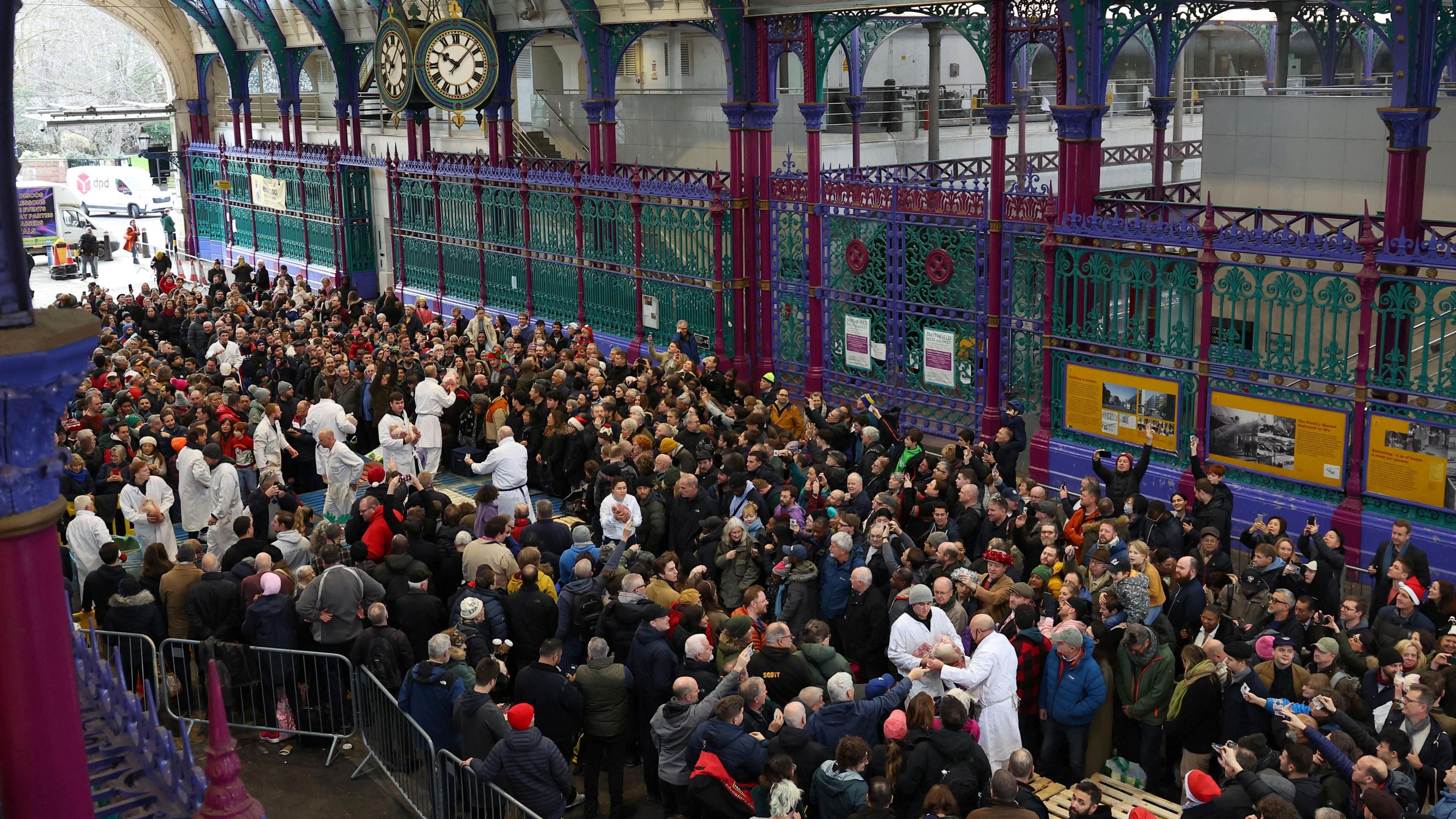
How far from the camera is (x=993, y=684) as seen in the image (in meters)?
9.66

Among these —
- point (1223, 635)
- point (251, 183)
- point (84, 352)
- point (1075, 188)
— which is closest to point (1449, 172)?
point (1075, 188)

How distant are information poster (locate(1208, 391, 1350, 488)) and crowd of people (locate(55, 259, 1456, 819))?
444mm

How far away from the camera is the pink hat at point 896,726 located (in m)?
8.81

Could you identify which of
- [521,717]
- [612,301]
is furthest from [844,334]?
[521,717]

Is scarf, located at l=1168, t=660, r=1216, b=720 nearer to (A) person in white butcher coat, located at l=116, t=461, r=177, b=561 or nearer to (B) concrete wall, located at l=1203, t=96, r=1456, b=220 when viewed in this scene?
(A) person in white butcher coat, located at l=116, t=461, r=177, b=561

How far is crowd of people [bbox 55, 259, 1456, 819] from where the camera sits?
28.7ft

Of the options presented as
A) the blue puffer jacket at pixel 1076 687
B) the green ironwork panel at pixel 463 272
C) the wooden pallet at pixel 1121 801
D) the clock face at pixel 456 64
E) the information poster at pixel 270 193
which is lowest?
the wooden pallet at pixel 1121 801

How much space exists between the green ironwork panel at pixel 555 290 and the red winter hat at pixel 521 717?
1588 centimetres

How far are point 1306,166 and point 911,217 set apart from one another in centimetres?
547

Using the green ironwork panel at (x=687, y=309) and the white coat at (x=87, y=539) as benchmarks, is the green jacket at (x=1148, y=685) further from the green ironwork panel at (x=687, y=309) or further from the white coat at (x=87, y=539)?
the green ironwork panel at (x=687, y=309)

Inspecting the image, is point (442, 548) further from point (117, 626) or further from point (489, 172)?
point (489, 172)

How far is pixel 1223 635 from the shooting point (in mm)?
10258

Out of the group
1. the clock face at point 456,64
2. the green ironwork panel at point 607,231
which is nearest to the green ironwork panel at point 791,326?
the green ironwork panel at point 607,231

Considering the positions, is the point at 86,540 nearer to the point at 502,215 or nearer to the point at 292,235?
the point at 502,215
